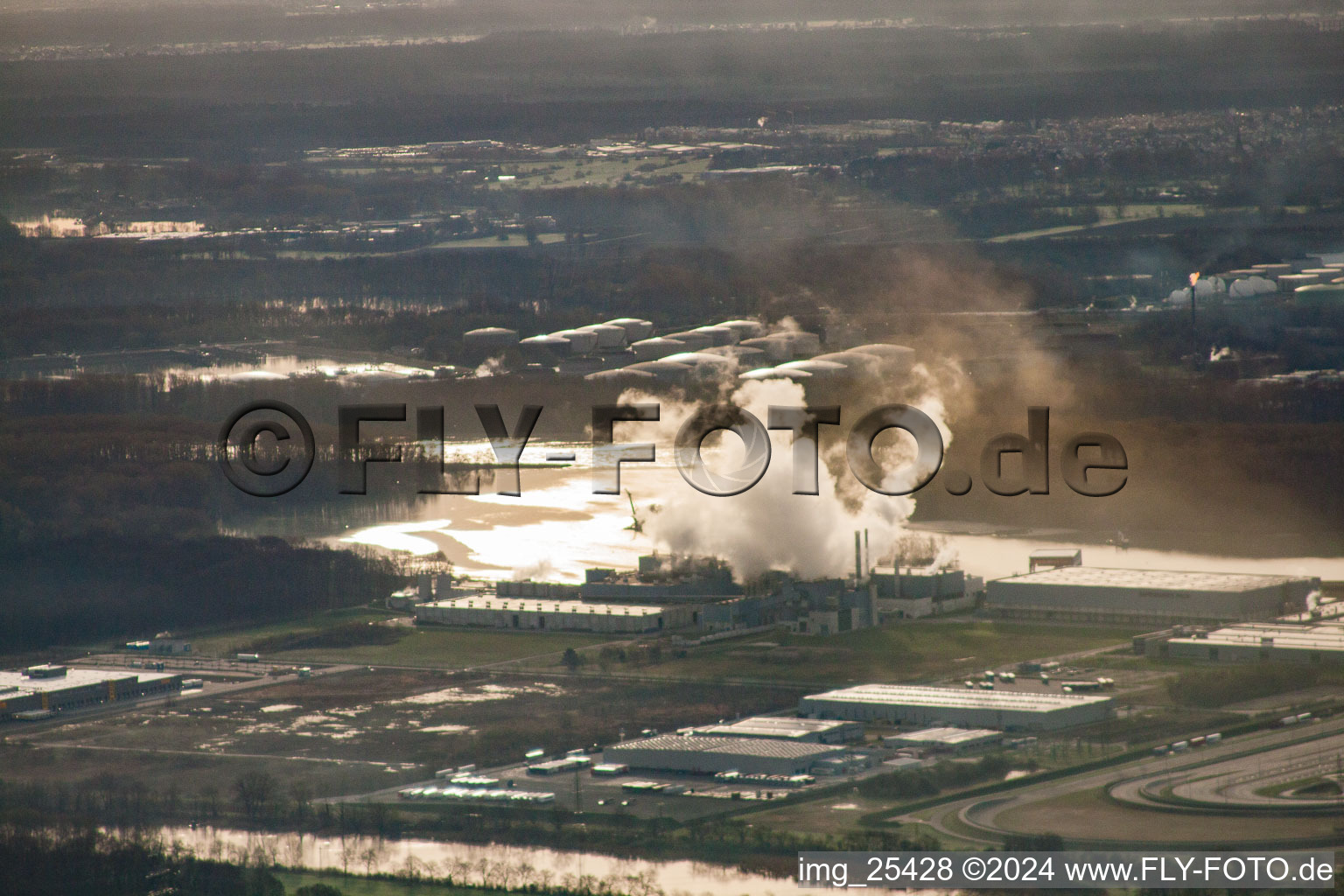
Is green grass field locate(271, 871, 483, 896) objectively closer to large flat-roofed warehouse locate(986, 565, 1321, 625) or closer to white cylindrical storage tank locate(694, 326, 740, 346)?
large flat-roofed warehouse locate(986, 565, 1321, 625)

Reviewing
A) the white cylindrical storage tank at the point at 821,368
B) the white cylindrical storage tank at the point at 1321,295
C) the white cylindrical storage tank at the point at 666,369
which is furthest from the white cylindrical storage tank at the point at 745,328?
the white cylindrical storage tank at the point at 1321,295

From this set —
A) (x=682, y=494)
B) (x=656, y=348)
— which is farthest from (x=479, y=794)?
(x=656, y=348)

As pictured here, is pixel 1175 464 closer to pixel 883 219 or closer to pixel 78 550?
pixel 78 550

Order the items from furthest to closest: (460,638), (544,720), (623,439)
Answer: (623,439) → (460,638) → (544,720)

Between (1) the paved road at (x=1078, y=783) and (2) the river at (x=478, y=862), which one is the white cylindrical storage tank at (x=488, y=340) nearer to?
(1) the paved road at (x=1078, y=783)

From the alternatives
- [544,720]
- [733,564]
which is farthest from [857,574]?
[544,720]

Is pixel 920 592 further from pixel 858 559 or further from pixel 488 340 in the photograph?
pixel 488 340

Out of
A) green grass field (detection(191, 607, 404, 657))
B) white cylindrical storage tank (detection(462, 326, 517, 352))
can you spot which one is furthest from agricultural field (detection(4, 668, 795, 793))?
white cylindrical storage tank (detection(462, 326, 517, 352))

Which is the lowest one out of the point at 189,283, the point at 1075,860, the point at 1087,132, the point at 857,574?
the point at 1075,860

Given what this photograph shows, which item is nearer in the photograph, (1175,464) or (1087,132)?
(1175,464)
